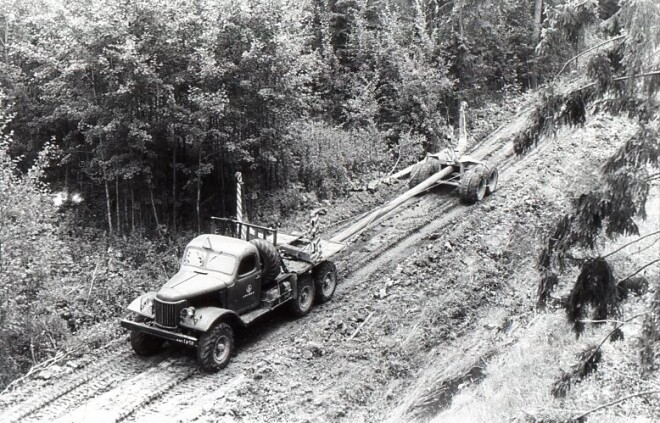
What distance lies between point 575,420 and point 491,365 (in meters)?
4.79

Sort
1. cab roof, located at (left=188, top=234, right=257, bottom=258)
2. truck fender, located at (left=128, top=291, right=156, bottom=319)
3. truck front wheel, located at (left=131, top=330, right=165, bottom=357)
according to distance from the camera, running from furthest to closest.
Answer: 1. cab roof, located at (left=188, top=234, right=257, bottom=258)
2. truck front wheel, located at (left=131, top=330, right=165, bottom=357)
3. truck fender, located at (left=128, top=291, right=156, bottom=319)

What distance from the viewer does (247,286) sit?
13430 millimetres

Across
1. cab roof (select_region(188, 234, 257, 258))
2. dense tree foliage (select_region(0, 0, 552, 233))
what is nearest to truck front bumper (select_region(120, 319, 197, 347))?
cab roof (select_region(188, 234, 257, 258))

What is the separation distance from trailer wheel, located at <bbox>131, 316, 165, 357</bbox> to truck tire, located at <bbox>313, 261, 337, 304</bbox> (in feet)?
12.4

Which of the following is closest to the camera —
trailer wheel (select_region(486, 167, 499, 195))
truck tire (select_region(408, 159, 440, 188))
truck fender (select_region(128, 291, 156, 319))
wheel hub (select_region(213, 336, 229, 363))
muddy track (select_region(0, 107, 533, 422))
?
muddy track (select_region(0, 107, 533, 422))

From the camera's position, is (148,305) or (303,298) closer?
(148,305)

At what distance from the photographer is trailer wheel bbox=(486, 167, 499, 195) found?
2092cm

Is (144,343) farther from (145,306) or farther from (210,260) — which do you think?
(210,260)

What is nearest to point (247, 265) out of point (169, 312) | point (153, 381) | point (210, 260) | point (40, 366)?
point (210, 260)

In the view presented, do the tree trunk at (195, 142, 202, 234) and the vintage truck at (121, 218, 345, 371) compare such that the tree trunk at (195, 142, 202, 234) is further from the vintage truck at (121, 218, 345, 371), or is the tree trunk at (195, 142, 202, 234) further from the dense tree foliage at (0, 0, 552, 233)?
the vintage truck at (121, 218, 345, 371)

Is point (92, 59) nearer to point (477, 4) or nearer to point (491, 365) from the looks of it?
point (491, 365)

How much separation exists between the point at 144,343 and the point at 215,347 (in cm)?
162

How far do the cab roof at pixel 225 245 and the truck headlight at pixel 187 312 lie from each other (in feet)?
5.00

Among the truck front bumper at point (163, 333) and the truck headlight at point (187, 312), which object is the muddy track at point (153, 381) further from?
the truck headlight at point (187, 312)
